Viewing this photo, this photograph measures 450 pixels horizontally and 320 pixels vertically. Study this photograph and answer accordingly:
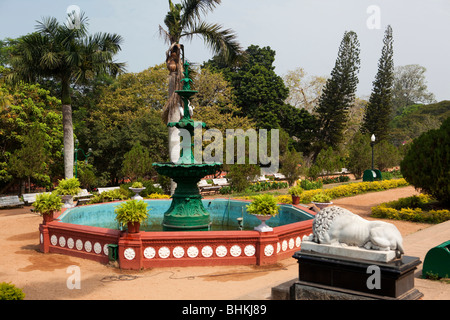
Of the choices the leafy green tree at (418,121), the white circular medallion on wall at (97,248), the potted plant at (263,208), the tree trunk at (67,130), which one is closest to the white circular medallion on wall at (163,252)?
the white circular medallion on wall at (97,248)

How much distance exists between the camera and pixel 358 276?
576 cm

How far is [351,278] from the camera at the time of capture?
5828mm

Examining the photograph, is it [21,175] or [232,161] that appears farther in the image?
[232,161]

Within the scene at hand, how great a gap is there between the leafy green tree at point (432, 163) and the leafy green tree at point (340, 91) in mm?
25031

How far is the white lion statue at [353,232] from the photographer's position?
580 cm

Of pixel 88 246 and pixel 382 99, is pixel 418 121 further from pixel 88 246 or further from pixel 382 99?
pixel 88 246

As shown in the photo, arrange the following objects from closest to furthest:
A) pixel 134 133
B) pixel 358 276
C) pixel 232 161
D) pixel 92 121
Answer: pixel 358 276 < pixel 232 161 < pixel 134 133 < pixel 92 121

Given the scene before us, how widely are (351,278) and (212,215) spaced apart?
10.4m

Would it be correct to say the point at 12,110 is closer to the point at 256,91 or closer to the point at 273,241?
the point at 273,241

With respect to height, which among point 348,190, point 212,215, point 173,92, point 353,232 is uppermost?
point 173,92

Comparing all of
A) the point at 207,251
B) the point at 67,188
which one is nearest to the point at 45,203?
the point at 67,188

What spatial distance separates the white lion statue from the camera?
580 centimetres

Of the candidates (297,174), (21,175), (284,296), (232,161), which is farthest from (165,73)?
(284,296)
